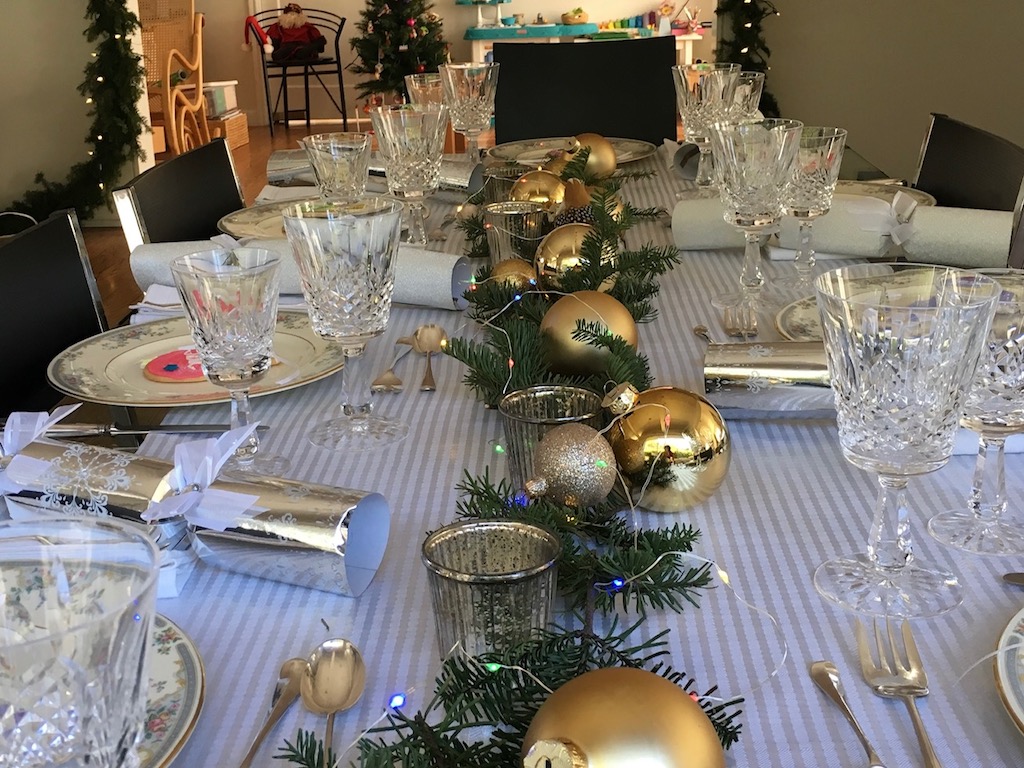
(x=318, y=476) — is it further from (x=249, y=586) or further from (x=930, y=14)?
(x=930, y=14)

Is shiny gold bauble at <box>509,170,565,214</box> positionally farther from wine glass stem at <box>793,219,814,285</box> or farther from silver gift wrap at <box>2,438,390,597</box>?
silver gift wrap at <box>2,438,390,597</box>

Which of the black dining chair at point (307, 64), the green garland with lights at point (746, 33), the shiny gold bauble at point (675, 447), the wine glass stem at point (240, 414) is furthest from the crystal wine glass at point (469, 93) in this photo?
the black dining chair at point (307, 64)

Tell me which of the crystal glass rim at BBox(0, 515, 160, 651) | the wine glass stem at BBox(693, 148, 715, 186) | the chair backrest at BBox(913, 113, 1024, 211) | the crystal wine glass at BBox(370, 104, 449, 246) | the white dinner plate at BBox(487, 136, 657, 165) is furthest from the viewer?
the white dinner plate at BBox(487, 136, 657, 165)

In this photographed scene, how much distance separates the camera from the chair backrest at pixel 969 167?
1.46 metres

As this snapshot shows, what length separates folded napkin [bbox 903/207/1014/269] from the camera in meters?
1.23

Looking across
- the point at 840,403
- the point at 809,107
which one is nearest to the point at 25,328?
the point at 840,403

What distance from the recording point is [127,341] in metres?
1.05

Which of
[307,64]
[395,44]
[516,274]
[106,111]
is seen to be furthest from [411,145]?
[307,64]

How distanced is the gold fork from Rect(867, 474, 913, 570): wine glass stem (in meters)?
0.07

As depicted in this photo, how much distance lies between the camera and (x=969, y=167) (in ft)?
5.28

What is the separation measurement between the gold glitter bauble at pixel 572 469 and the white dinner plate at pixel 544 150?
1336 millimetres

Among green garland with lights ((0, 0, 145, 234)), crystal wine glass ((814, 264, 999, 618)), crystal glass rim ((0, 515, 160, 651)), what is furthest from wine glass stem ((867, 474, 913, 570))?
green garland with lights ((0, 0, 145, 234))

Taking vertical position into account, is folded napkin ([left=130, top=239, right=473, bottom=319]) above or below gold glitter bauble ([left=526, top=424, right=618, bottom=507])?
below

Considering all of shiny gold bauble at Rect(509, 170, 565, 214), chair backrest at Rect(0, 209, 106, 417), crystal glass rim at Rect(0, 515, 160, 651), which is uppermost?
crystal glass rim at Rect(0, 515, 160, 651)
